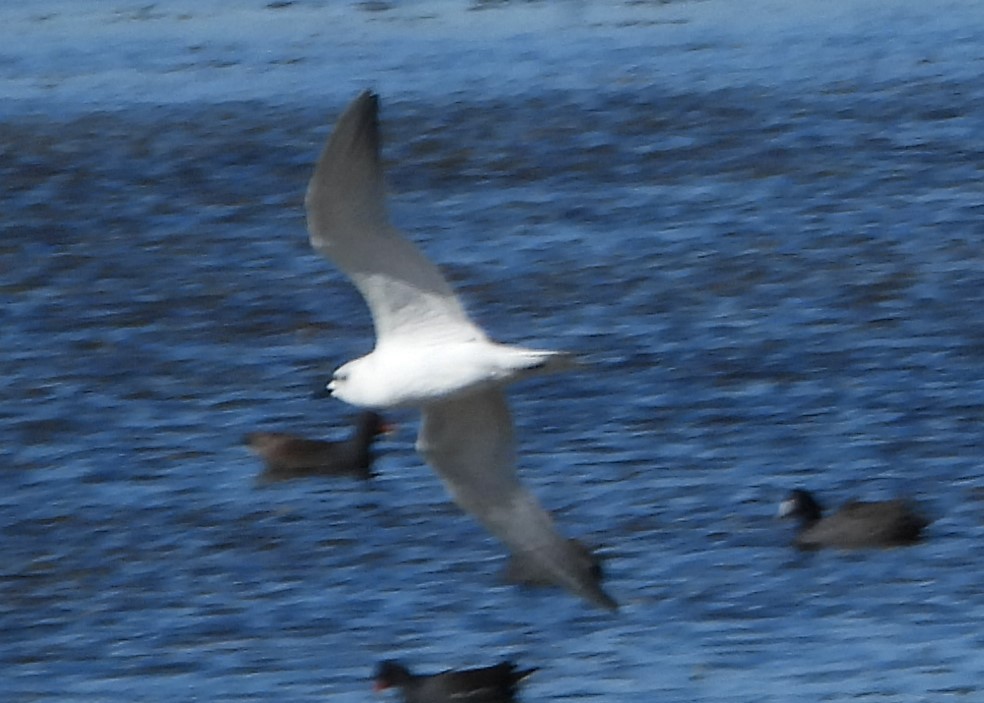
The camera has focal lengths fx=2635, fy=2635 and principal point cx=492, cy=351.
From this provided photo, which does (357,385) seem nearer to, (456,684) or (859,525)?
(456,684)

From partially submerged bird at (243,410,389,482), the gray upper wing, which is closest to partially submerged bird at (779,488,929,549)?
partially submerged bird at (243,410,389,482)

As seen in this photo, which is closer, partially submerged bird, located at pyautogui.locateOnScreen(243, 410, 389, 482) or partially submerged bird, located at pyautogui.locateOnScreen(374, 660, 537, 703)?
partially submerged bird, located at pyautogui.locateOnScreen(374, 660, 537, 703)

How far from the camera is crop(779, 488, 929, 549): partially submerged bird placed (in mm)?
→ 10055

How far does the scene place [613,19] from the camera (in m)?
25.5

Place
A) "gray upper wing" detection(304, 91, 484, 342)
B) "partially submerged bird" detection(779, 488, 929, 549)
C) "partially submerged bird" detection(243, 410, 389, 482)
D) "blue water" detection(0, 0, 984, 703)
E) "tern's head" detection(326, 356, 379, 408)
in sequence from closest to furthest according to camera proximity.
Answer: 1. "gray upper wing" detection(304, 91, 484, 342)
2. "tern's head" detection(326, 356, 379, 408)
3. "blue water" detection(0, 0, 984, 703)
4. "partially submerged bird" detection(779, 488, 929, 549)
5. "partially submerged bird" detection(243, 410, 389, 482)

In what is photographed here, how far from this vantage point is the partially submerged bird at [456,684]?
8594 millimetres

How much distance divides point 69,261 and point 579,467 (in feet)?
19.3

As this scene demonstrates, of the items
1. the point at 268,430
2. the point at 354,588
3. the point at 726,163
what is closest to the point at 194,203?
the point at 726,163

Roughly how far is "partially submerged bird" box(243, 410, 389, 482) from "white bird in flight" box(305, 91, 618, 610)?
118 inches

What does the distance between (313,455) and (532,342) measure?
2365 millimetres

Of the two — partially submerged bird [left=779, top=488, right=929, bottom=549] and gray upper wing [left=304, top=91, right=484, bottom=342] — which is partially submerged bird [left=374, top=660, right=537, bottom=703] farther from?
partially submerged bird [left=779, top=488, right=929, bottom=549]

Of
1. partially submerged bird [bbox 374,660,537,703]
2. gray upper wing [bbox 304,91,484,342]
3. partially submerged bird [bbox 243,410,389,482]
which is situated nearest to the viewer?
gray upper wing [bbox 304,91,484,342]

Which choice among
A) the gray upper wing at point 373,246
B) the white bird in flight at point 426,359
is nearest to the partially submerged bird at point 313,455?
the white bird in flight at point 426,359

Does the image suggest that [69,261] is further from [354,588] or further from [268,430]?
[354,588]
